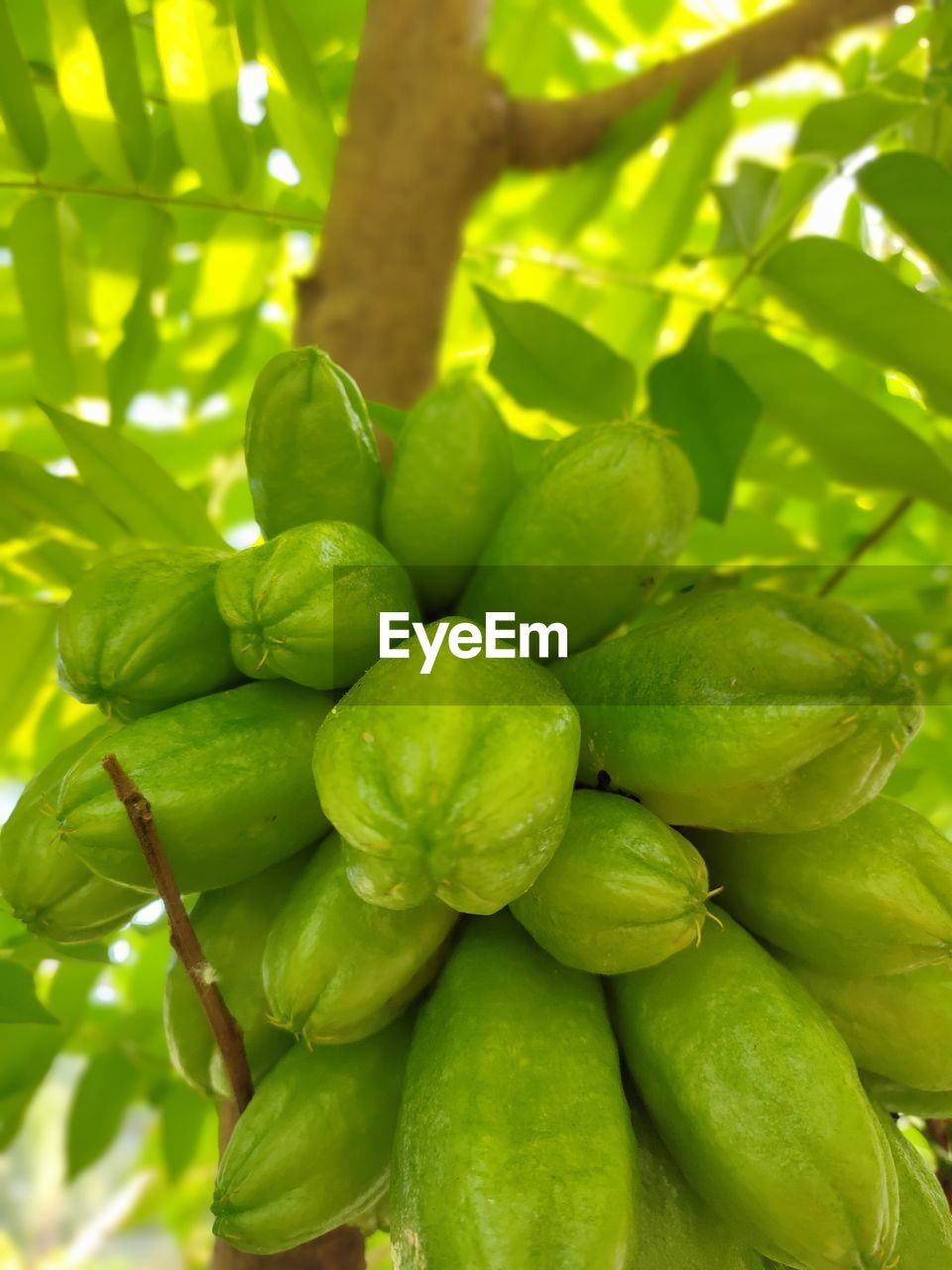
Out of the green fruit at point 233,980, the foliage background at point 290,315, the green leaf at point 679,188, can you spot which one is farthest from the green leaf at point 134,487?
the green leaf at point 679,188

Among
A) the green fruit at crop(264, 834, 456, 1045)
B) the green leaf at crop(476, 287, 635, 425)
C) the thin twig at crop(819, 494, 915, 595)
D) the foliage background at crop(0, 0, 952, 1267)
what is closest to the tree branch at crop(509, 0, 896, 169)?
the foliage background at crop(0, 0, 952, 1267)

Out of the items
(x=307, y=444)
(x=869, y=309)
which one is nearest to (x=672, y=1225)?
(x=307, y=444)

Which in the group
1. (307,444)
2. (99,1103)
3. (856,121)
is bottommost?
(99,1103)

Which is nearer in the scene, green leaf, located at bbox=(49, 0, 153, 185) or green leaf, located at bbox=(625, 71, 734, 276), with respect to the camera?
green leaf, located at bbox=(49, 0, 153, 185)

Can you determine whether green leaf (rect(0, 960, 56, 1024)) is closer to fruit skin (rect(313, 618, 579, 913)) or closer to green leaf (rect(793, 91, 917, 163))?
fruit skin (rect(313, 618, 579, 913))

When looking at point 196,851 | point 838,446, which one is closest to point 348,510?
point 196,851

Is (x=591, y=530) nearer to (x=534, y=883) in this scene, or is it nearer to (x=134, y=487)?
(x=534, y=883)

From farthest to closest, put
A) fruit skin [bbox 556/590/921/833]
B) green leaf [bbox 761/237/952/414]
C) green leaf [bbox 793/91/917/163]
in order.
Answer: green leaf [bbox 793/91/917/163] < green leaf [bbox 761/237/952/414] < fruit skin [bbox 556/590/921/833]
